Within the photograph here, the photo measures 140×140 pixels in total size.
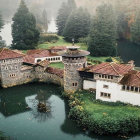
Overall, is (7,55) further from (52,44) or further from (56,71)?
(52,44)

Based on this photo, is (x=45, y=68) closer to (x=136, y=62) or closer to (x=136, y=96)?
(x=136, y=96)

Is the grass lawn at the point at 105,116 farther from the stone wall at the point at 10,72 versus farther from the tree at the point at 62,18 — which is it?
the tree at the point at 62,18

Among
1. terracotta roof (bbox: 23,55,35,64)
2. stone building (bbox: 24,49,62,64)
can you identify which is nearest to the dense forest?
stone building (bbox: 24,49,62,64)

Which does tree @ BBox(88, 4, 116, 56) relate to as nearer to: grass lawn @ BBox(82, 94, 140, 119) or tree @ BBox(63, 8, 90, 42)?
tree @ BBox(63, 8, 90, 42)

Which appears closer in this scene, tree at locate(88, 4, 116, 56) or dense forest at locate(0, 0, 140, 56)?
tree at locate(88, 4, 116, 56)

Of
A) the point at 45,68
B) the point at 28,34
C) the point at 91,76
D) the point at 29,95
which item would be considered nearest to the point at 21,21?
the point at 28,34

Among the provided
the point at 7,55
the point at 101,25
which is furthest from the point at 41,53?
the point at 101,25

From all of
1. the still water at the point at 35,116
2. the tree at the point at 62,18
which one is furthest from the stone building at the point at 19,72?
the tree at the point at 62,18
